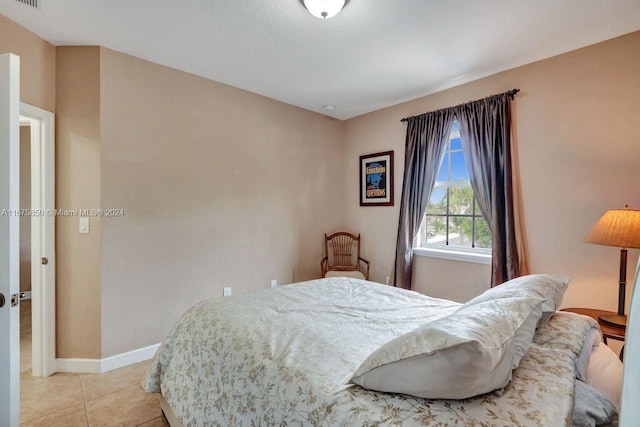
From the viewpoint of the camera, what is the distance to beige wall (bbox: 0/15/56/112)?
82.4 inches

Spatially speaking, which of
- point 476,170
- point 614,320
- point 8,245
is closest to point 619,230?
point 614,320

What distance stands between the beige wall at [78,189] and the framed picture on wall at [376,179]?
9.41 feet

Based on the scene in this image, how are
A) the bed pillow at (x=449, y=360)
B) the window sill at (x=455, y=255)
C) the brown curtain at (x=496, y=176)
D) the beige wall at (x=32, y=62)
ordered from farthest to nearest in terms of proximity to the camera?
Answer: the window sill at (x=455, y=255), the brown curtain at (x=496, y=176), the beige wall at (x=32, y=62), the bed pillow at (x=449, y=360)

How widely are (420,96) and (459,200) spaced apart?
1.23m

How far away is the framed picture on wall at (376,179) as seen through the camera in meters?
3.80

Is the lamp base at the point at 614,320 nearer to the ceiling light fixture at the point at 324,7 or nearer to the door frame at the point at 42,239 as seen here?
the ceiling light fixture at the point at 324,7

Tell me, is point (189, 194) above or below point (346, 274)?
above

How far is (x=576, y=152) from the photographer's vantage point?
245cm

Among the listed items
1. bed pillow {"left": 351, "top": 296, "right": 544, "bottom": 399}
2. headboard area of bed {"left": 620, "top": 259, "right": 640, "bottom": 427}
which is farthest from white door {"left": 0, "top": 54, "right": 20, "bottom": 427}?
headboard area of bed {"left": 620, "top": 259, "right": 640, "bottom": 427}

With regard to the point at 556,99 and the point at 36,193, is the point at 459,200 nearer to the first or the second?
the point at 556,99

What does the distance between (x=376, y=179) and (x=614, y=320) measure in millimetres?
2556

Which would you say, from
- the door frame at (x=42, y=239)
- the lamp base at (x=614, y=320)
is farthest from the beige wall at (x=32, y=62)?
the lamp base at (x=614, y=320)

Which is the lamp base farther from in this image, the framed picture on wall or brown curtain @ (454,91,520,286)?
the framed picture on wall

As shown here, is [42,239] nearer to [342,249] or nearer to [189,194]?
[189,194]
